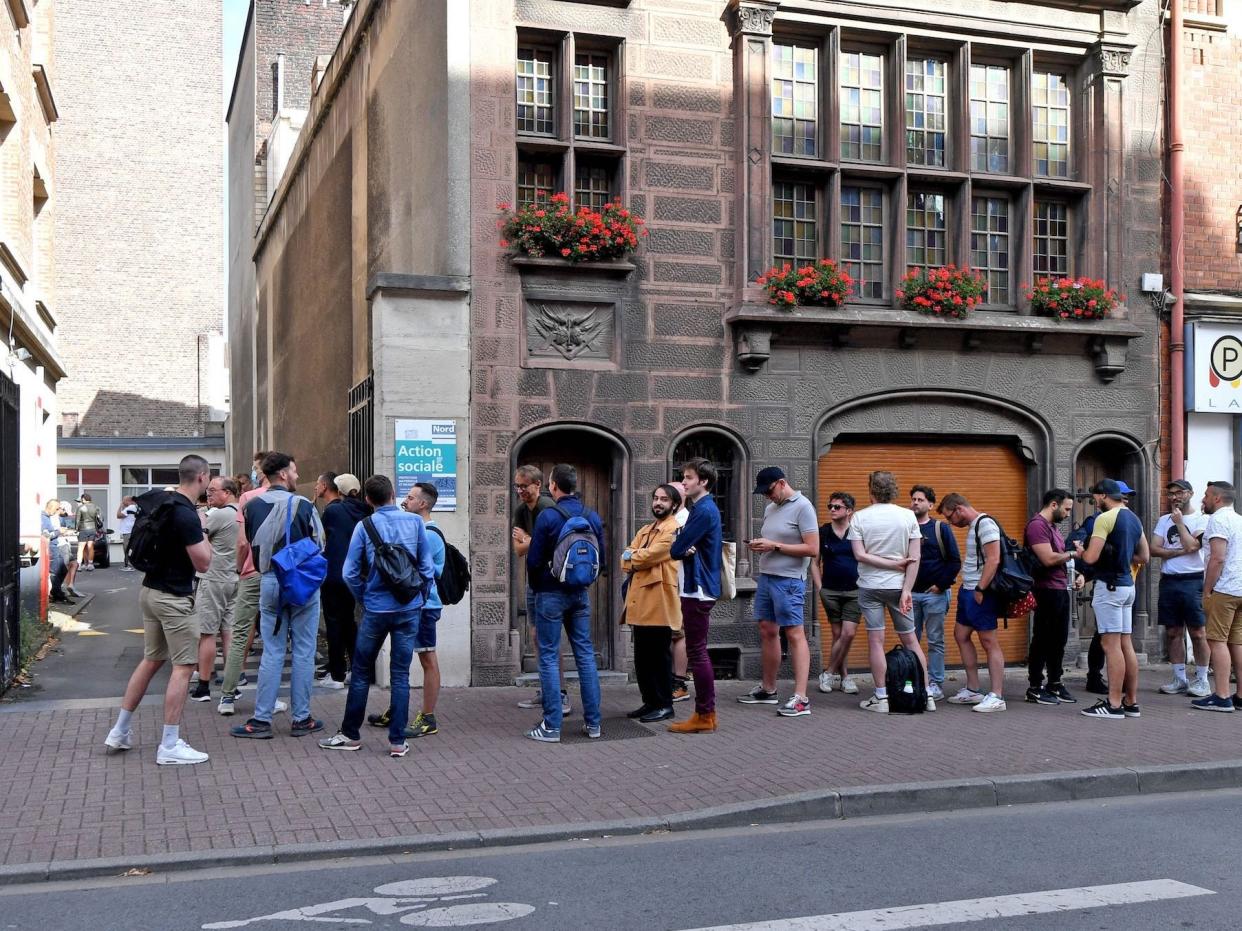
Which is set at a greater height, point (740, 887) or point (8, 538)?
Answer: point (8, 538)

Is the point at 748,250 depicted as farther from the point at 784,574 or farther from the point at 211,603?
the point at 211,603

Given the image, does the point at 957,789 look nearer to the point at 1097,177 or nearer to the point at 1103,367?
the point at 1103,367

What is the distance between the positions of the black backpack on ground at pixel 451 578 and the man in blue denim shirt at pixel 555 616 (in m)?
0.52

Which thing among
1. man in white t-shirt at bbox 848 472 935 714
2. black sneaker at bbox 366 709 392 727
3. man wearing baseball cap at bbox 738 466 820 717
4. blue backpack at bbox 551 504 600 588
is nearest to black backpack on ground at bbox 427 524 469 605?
blue backpack at bbox 551 504 600 588

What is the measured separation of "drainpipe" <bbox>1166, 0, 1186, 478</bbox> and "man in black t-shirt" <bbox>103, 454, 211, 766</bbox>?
402 inches

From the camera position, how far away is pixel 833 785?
7.47 metres

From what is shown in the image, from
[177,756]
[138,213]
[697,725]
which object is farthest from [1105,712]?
[138,213]

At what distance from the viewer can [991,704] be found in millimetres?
10344

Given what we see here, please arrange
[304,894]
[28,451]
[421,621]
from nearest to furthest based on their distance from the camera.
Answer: [304,894] < [421,621] < [28,451]

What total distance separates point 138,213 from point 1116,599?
1629 inches

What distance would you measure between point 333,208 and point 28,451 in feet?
17.9

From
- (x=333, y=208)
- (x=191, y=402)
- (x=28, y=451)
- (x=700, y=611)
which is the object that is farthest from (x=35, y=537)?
(x=191, y=402)

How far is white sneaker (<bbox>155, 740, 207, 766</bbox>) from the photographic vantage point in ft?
26.0

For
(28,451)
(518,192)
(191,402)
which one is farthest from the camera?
(191,402)
